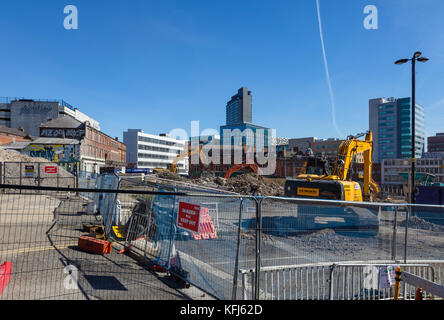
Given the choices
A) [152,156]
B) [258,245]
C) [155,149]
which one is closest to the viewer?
[258,245]

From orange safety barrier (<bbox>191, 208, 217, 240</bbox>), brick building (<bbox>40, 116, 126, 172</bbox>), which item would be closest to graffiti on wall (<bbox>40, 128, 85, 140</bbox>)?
brick building (<bbox>40, 116, 126, 172</bbox>)

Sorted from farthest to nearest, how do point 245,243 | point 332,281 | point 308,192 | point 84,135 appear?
point 84,135 → point 308,192 → point 245,243 → point 332,281

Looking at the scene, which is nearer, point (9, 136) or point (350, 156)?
point (350, 156)

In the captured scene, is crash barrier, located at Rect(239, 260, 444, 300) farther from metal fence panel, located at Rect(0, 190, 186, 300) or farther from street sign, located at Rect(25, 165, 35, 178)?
street sign, located at Rect(25, 165, 35, 178)

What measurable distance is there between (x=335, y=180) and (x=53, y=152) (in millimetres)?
36864

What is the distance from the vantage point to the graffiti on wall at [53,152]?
3625 centimetres

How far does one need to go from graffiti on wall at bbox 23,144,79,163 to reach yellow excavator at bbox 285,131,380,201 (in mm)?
32135

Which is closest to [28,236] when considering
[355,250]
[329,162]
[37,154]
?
[355,250]

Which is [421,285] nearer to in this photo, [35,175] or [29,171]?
[35,175]

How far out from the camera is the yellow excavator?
12.0 meters

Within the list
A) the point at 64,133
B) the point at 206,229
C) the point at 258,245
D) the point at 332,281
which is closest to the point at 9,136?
the point at 64,133

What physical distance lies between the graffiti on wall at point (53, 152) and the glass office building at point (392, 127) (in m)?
132

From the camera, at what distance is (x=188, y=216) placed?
18.4ft
